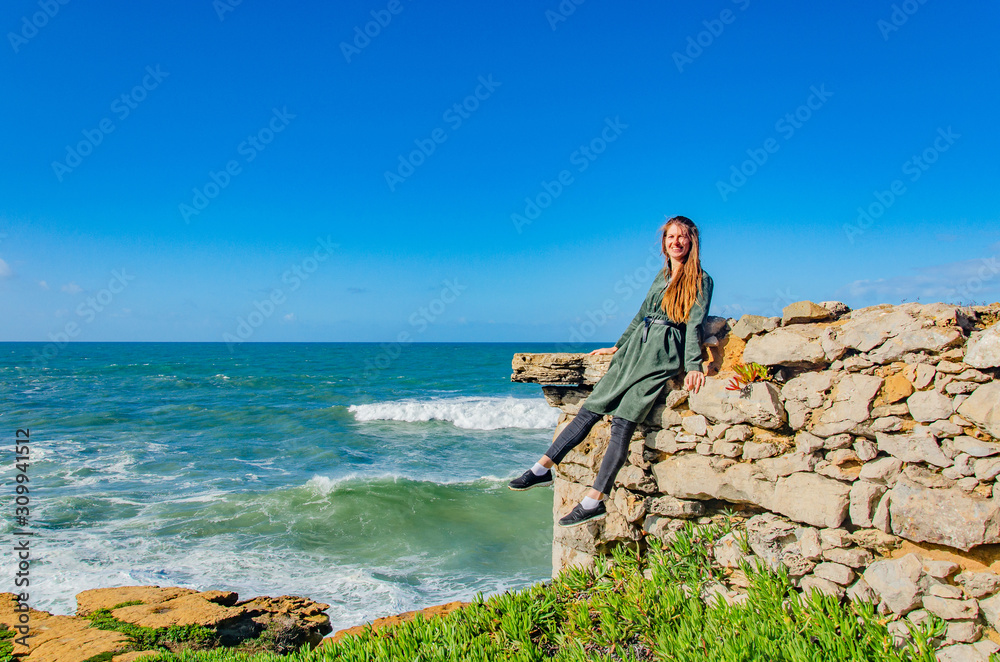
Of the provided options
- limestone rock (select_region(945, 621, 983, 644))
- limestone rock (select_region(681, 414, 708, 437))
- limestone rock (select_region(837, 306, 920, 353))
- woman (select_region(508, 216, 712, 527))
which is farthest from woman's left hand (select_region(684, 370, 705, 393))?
limestone rock (select_region(945, 621, 983, 644))

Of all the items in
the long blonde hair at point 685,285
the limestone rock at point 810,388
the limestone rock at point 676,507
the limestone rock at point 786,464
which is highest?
the long blonde hair at point 685,285

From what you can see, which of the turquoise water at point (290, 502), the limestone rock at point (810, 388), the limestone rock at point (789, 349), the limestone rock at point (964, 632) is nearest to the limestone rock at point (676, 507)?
the limestone rock at point (810, 388)

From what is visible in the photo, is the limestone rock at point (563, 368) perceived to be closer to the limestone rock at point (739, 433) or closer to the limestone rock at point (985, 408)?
the limestone rock at point (739, 433)

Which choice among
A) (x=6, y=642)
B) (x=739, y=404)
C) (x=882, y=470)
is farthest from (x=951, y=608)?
(x=6, y=642)

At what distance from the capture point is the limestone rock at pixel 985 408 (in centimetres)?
283

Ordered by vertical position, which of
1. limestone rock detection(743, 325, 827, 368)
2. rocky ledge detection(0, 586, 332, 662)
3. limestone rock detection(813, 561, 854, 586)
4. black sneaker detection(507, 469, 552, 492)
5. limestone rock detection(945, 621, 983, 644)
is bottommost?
rocky ledge detection(0, 586, 332, 662)

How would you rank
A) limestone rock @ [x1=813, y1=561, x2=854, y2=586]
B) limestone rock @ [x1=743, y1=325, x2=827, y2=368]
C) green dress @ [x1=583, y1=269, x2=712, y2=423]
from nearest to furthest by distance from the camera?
limestone rock @ [x1=813, y1=561, x2=854, y2=586]
limestone rock @ [x1=743, y1=325, x2=827, y2=368]
green dress @ [x1=583, y1=269, x2=712, y2=423]

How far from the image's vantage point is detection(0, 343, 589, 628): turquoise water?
7.32 metres

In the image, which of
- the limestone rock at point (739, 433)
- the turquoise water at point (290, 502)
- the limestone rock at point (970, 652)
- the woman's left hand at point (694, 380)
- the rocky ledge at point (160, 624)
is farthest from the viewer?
the turquoise water at point (290, 502)

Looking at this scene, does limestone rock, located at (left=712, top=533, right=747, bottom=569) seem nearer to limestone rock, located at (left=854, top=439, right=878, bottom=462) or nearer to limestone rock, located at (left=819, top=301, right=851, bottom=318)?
limestone rock, located at (left=854, top=439, right=878, bottom=462)

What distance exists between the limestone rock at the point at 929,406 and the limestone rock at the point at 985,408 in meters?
0.07

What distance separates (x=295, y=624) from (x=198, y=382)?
33.1 meters

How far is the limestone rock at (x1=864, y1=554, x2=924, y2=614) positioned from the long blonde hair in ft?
6.18

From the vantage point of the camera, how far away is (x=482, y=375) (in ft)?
142
